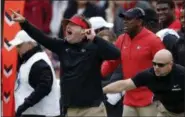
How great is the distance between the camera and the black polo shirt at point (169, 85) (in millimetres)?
11273

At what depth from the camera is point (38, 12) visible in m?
19.0

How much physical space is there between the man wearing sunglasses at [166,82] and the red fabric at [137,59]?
0.59 metres

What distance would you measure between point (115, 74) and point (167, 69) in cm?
169

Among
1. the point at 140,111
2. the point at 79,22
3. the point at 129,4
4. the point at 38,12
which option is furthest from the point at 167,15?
the point at 38,12

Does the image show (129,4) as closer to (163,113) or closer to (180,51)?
(180,51)

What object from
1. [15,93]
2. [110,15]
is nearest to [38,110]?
[15,93]

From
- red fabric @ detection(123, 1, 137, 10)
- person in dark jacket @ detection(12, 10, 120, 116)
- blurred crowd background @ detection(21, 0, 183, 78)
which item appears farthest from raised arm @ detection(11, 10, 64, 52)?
blurred crowd background @ detection(21, 0, 183, 78)

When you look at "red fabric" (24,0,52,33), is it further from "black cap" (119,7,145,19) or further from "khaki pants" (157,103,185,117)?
"khaki pants" (157,103,185,117)

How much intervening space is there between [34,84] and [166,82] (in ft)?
6.08

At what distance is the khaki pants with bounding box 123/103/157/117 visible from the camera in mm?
12227

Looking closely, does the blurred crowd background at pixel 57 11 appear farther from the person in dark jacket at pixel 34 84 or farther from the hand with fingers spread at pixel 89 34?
the hand with fingers spread at pixel 89 34

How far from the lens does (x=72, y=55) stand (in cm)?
1160

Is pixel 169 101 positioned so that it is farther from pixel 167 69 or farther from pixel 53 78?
pixel 53 78

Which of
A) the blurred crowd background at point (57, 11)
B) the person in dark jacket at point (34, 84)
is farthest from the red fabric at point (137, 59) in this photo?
the blurred crowd background at point (57, 11)
